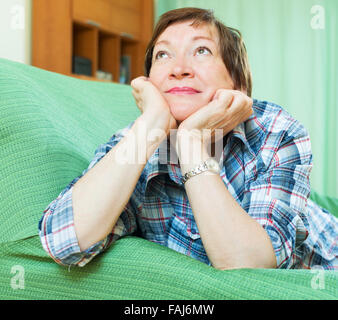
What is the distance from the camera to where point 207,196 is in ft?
2.53

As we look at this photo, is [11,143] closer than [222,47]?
Yes

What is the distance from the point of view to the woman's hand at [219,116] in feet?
3.03

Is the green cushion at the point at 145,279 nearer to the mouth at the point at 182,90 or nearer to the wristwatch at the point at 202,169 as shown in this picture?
the wristwatch at the point at 202,169

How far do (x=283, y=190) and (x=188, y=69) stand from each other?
354 millimetres

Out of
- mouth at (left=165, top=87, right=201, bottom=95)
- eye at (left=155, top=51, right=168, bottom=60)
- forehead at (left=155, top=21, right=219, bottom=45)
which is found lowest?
mouth at (left=165, top=87, right=201, bottom=95)

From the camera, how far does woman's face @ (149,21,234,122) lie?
97 centimetres

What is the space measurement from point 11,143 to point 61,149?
0.12 m

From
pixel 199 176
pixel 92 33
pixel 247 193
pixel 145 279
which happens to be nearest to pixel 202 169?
pixel 199 176

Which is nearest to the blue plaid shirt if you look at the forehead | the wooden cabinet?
the forehead

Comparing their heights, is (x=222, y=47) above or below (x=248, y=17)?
below

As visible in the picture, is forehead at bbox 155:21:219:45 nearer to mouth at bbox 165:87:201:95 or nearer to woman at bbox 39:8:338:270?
woman at bbox 39:8:338:270

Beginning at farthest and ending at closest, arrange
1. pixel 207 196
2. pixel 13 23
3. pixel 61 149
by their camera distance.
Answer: pixel 13 23 → pixel 61 149 → pixel 207 196

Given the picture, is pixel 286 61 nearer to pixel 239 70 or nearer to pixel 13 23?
pixel 13 23
